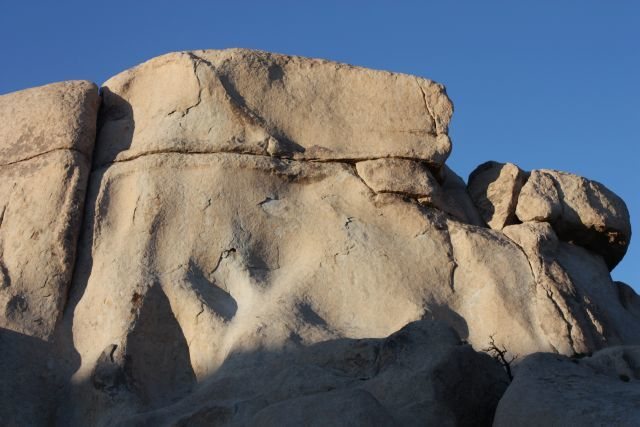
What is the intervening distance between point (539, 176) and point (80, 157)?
13.7ft

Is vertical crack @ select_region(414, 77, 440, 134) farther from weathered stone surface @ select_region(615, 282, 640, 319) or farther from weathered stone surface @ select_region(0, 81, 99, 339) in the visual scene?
weathered stone surface @ select_region(0, 81, 99, 339)

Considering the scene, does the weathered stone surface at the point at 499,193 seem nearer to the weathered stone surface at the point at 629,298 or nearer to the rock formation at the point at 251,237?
the rock formation at the point at 251,237

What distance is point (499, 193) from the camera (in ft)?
37.7

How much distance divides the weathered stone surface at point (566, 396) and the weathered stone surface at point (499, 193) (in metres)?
3.65

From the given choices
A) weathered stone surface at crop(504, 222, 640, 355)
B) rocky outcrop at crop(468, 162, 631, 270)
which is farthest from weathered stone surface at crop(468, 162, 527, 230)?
weathered stone surface at crop(504, 222, 640, 355)

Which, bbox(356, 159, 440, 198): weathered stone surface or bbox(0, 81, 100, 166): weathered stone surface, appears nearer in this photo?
bbox(0, 81, 100, 166): weathered stone surface

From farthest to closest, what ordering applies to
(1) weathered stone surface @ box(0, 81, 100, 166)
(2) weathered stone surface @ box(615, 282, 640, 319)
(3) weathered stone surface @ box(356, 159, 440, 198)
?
(2) weathered stone surface @ box(615, 282, 640, 319) → (3) weathered stone surface @ box(356, 159, 440, 198) → (1) weathered stone surface @ box(0, 81, 100, 166)

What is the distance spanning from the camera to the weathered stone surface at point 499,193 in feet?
37.3

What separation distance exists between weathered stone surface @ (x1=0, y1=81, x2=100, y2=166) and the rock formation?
0.02m

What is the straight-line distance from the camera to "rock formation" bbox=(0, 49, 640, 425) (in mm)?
9484

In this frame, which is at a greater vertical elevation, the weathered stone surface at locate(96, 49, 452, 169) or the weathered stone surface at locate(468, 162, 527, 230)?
the weathered stone surface at locate(96, 49, 452, 169)

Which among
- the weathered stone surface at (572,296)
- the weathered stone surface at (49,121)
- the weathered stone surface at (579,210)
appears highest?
the weathered stone surface at (49,121)

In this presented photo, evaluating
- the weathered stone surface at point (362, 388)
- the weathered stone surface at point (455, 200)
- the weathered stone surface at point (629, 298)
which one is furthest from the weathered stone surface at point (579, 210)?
the weathered stone surface at point (362, 388)

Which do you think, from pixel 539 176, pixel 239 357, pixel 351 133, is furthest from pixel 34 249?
pixel 539 176
